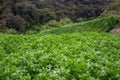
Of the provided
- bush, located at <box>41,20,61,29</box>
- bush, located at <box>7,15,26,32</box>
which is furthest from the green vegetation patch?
bush, located at <box>41,20,61,29</box>

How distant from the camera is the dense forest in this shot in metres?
47.1

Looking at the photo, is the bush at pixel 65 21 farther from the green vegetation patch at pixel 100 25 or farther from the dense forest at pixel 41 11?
the green vegetation patch at pixel 100 25

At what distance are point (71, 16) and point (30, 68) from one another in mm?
50343

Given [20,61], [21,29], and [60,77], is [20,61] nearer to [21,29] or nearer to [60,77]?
[60,77]

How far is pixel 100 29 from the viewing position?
33.7 metres

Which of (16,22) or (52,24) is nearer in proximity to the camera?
(16,22)

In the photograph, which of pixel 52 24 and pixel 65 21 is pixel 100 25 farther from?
pixel 65 21

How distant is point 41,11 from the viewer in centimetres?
5266

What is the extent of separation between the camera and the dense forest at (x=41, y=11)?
47147mm

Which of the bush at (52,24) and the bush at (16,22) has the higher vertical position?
the bush at (16,22)

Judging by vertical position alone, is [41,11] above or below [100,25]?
below

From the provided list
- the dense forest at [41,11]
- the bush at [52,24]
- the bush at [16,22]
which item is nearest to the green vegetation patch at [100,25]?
the bush at [16,22]

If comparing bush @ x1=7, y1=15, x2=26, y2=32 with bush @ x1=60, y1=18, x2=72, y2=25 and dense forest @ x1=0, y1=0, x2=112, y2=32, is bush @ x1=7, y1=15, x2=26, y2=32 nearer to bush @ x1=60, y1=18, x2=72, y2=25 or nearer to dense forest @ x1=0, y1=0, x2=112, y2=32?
dense forest @ x1=0, y1=0, x2=112, y2=32

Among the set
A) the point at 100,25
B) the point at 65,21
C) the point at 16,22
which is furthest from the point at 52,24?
the point at 100,25
